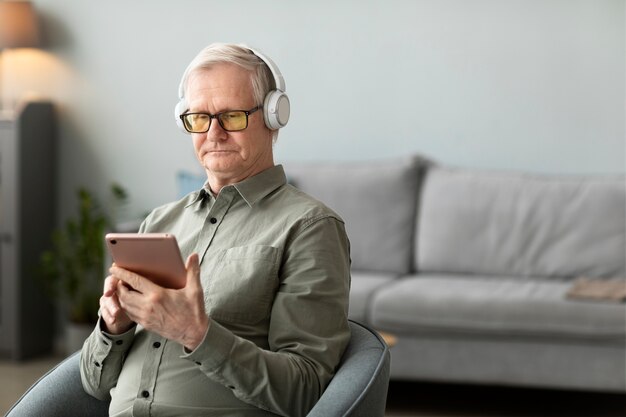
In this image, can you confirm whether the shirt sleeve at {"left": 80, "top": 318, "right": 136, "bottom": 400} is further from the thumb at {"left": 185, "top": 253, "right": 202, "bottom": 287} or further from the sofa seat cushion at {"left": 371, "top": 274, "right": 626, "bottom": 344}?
the sofa seat cushion at {"left": 371, "top": 274, "right": 626, "bottom": 344}

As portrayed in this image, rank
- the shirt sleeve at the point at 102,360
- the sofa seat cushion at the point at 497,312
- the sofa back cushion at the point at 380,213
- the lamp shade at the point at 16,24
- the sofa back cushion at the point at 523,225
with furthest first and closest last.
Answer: the lamp shade at the point at 16,24
the sofa back cushion at the point at 380,213
the sofa back cushion at the point at 523,225
the sofa seat cushion at the point at 497,312
the shirt sleeve at the point at 102,360

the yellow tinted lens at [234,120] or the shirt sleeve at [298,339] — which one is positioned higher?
the yellow tinted lens at [234,120]

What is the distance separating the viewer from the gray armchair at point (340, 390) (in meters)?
1.77

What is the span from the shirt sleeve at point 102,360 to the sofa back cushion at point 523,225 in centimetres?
255

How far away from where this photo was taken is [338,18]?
485cm

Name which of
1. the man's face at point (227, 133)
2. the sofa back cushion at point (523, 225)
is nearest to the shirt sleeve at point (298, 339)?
the man's face at point (227, 133)

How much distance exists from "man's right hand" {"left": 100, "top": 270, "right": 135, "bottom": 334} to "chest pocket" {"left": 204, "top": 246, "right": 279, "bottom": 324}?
15 cm

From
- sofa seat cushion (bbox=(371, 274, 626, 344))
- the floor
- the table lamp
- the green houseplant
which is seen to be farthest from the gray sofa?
the table lamp

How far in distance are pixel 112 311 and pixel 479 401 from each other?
265cm

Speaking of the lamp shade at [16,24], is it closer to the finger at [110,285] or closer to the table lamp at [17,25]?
the table lamp at [17,25]

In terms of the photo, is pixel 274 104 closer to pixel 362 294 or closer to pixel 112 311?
pixel 112 311

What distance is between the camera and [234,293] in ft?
6.17

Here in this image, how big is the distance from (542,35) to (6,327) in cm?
272

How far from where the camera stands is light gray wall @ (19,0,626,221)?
4.59 metres
